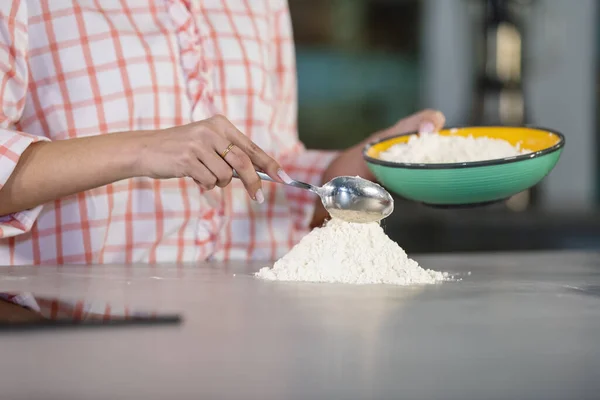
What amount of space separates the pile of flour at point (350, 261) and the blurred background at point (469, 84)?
149 cm

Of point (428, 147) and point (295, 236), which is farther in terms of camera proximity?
point (295, 236)

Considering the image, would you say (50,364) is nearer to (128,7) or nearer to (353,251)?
(353,251)

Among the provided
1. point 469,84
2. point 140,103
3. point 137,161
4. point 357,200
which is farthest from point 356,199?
point 469,84

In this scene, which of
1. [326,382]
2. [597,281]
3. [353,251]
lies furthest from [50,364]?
[597,281]

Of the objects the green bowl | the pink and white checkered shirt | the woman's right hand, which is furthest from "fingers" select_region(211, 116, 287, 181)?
the pink and white checkered shirt

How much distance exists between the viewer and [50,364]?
1.56ft

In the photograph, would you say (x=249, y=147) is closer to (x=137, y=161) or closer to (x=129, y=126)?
(x=137, y=161)

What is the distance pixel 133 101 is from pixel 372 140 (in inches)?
14.1

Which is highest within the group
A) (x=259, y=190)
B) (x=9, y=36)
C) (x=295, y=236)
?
(x=9, y=36)

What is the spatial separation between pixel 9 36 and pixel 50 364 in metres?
0.72

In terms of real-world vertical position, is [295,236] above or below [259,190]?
below

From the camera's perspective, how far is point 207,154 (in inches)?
37.1

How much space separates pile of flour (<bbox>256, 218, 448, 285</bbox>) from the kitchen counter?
0.04 metres

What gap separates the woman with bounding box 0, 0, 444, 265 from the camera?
104cm
